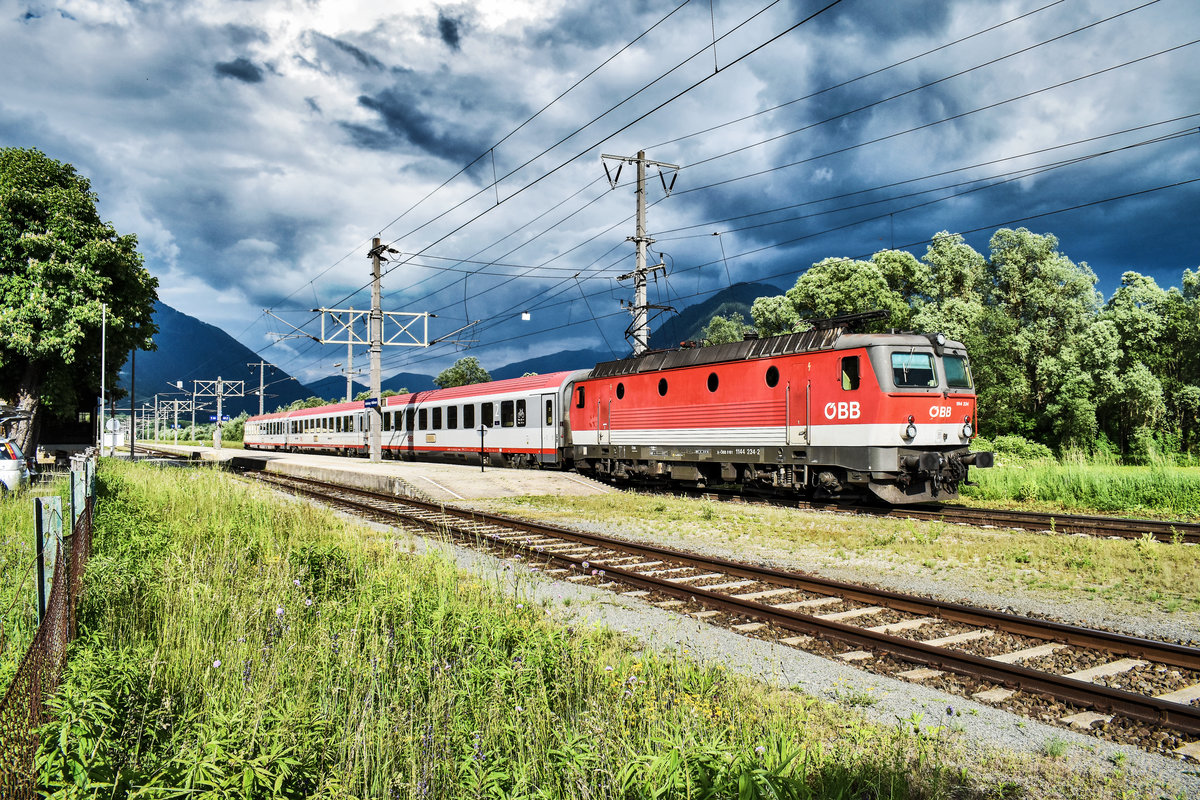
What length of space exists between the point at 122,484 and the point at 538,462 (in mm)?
12583

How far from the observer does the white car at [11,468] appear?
14148 mm

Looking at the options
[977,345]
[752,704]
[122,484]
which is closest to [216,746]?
[752,704]

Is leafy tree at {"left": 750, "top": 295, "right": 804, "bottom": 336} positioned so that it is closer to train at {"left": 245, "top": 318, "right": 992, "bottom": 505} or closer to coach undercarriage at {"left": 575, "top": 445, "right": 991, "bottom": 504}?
train at {"left": 245, "top": 318, "right": 992, "bottom": 505}

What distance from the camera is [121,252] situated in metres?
26.5

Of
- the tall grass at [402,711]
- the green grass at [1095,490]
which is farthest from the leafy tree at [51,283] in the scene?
the green grass at [1095,490]

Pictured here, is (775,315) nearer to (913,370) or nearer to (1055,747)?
(913,370)

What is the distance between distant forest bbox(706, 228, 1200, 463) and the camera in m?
36.0

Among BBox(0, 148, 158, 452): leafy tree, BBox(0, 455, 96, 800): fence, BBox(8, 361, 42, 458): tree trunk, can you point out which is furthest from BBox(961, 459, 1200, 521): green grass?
BBox(8, 361, 42, 458): tree trunk

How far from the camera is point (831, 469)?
15.5m

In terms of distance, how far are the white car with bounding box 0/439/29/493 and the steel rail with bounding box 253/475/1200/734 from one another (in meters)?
11.7

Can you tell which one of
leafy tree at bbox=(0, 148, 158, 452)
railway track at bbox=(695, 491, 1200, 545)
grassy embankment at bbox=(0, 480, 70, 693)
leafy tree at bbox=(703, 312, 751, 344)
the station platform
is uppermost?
A: leafy tree at bbox=(703, 312, 751, 344)

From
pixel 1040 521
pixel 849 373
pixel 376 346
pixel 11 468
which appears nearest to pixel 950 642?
pixel 1040 521

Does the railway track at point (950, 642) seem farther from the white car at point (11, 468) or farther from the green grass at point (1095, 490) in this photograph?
the green grass at point (1095, 490)

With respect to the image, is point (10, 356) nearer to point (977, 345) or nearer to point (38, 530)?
point (38, 530)
